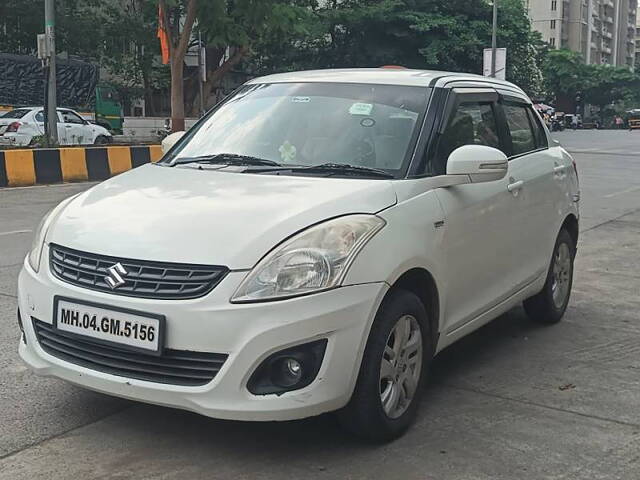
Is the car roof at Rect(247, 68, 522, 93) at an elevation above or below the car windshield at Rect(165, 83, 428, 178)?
above

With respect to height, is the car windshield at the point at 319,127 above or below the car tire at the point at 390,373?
above

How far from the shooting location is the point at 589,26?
11125cm

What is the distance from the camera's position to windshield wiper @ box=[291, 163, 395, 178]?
381cm

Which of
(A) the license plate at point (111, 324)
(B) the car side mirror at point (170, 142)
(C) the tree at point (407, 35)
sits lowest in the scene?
(A) the license plate at point (111, 324)

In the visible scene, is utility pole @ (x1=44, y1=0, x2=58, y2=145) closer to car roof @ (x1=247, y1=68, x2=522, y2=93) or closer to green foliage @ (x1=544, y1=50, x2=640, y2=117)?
car roof @ (x1=247, y1=68, x2=522, y2=93)

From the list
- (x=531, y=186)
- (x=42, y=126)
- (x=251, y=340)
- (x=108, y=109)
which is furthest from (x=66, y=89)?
(x=251, y=340)

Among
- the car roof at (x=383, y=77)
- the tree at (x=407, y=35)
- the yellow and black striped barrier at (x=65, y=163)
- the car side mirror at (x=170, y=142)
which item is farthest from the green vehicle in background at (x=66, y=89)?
the car roof at (x=383, y=77)

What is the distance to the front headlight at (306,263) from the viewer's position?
304cm

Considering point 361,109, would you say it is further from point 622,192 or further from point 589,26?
point 589,26

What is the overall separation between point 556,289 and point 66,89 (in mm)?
28343

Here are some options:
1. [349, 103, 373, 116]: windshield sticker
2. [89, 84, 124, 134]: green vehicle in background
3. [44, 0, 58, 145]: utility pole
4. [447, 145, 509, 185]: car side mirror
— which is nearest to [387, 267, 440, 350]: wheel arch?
[447, 145, 509, 185]: car side mirror

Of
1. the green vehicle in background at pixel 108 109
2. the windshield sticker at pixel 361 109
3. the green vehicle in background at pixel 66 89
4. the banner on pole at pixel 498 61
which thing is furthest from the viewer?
the green vehicle in background at pixel 108 109

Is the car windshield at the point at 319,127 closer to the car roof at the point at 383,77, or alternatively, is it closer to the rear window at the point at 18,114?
the car roof at the point at 383,77

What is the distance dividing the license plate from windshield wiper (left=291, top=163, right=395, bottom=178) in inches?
46.3
